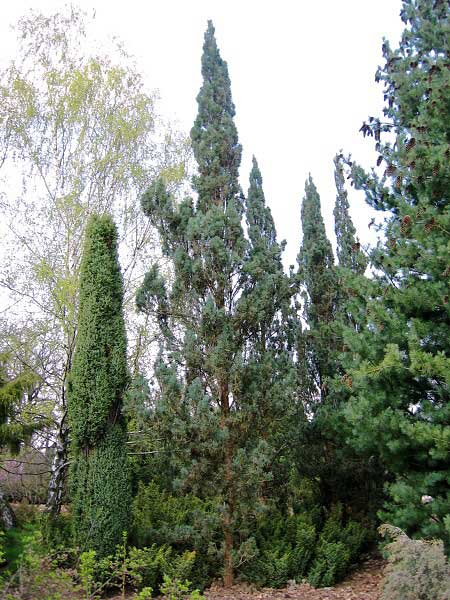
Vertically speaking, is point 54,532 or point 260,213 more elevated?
point 260,213

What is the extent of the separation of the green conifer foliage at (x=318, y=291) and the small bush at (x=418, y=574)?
4.68 meters

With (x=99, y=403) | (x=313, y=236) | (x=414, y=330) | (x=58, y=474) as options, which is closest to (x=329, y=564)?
(x=414, y=330)

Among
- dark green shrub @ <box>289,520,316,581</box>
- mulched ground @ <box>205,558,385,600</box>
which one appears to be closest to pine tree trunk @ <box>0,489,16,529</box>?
mulched ground @ <box>205,558,385,600</box>

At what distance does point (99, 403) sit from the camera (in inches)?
267

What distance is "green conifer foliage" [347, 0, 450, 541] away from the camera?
5344mm

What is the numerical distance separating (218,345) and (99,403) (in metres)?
1.69

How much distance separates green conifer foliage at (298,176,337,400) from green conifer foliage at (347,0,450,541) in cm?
319

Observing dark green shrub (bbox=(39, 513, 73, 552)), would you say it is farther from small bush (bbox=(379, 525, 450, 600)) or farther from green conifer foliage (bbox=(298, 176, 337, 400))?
green conifer foliage (bbox=(298, 176, 337, 400))

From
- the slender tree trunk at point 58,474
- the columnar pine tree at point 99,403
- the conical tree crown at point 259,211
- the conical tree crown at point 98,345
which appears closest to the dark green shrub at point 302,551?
the columnar pine tree at point 99,403

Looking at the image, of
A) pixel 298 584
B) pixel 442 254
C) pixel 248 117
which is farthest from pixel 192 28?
pixel 298 584

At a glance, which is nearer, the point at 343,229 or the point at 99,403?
the point at 99,403

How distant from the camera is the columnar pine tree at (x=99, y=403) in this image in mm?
6523

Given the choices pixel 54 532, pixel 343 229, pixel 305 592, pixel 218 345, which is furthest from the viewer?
pixel 343 229

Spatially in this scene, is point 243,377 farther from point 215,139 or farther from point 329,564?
point 215,139
